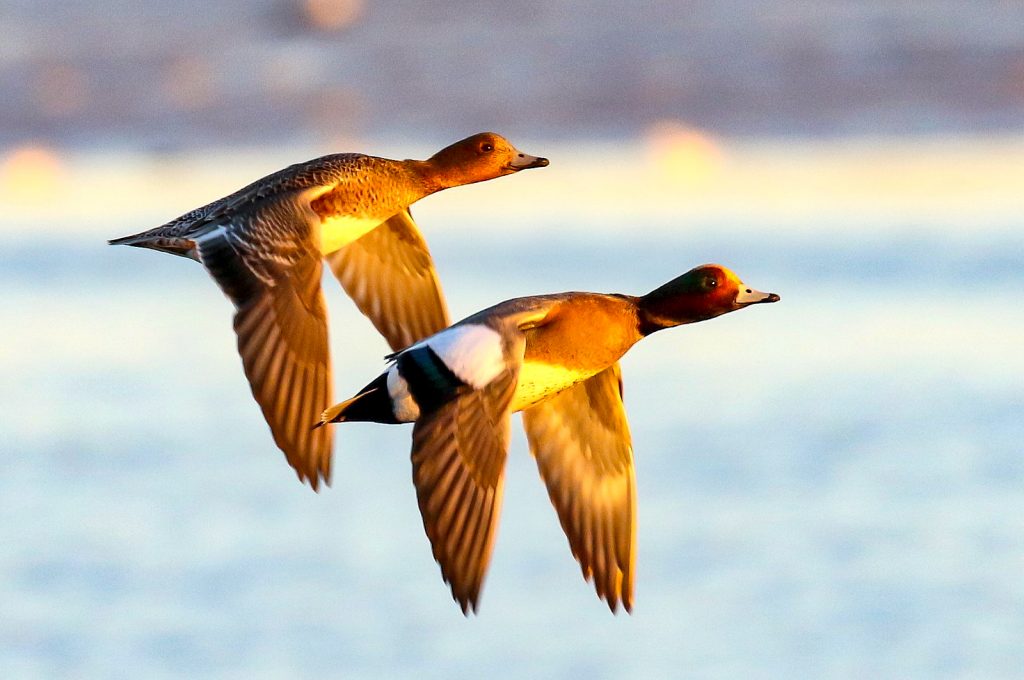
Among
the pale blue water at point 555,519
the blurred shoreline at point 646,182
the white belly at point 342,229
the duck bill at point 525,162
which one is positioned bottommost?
the pale blue water at point 555,519

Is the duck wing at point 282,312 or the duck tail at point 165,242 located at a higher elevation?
the duck tail at point 165,242

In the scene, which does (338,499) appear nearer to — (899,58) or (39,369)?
(39,369)

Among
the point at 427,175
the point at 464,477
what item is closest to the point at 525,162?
the point at 427,175

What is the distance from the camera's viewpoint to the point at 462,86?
2411 centimetres

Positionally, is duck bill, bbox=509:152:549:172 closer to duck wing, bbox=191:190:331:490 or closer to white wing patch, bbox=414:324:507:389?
duck wing, bbox=191:190:331:490

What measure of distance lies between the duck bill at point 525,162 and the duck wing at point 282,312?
985 millimetres

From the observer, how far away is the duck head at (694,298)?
8273 millimetres

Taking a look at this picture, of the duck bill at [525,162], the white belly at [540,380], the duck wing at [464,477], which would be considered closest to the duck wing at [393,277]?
the duck bill at [525,162]

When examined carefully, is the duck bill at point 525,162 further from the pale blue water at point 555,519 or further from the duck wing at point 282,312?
the pale blue water at point 555,519

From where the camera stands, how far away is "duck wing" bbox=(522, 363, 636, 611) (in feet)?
28.7

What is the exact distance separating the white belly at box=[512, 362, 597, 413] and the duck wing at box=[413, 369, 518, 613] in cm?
51

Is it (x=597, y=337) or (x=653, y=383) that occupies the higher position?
(x=597, y=337)

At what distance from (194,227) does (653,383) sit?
8658 millimetres

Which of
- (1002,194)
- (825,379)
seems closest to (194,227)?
(825,379)
